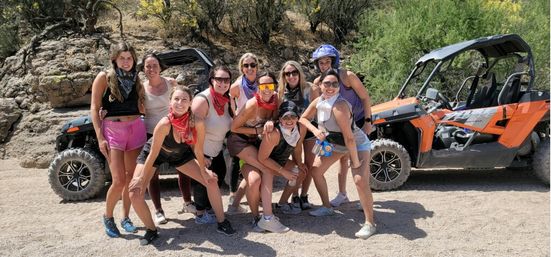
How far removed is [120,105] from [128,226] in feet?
3.77

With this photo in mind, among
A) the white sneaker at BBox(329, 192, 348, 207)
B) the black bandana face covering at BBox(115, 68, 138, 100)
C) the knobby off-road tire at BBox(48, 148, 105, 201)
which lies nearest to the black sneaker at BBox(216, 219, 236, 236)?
the white sneaker at BBox(329, 192, 348, 207)

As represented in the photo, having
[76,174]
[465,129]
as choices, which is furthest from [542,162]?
[76,174]

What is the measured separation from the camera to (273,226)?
14.6 ft

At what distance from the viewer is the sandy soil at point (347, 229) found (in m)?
4.08

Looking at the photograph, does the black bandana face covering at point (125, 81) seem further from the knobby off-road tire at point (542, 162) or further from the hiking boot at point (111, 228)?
the knobby off-road tire at point (542, 162)

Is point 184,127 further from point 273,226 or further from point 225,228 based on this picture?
point 273,226

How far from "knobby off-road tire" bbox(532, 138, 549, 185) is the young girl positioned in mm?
2816

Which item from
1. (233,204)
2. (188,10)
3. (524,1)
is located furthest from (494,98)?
(188,10)

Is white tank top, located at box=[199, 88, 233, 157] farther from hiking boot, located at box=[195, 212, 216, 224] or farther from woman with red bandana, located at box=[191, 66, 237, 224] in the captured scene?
hiking boot, located at box=[195, 212, 216, 224]

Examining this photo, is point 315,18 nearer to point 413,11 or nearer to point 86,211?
point 413,11

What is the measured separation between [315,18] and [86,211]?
11640 millimetres

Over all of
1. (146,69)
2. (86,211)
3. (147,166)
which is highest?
(146,69)

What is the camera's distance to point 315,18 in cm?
1558

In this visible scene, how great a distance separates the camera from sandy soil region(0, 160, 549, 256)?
4.08m
